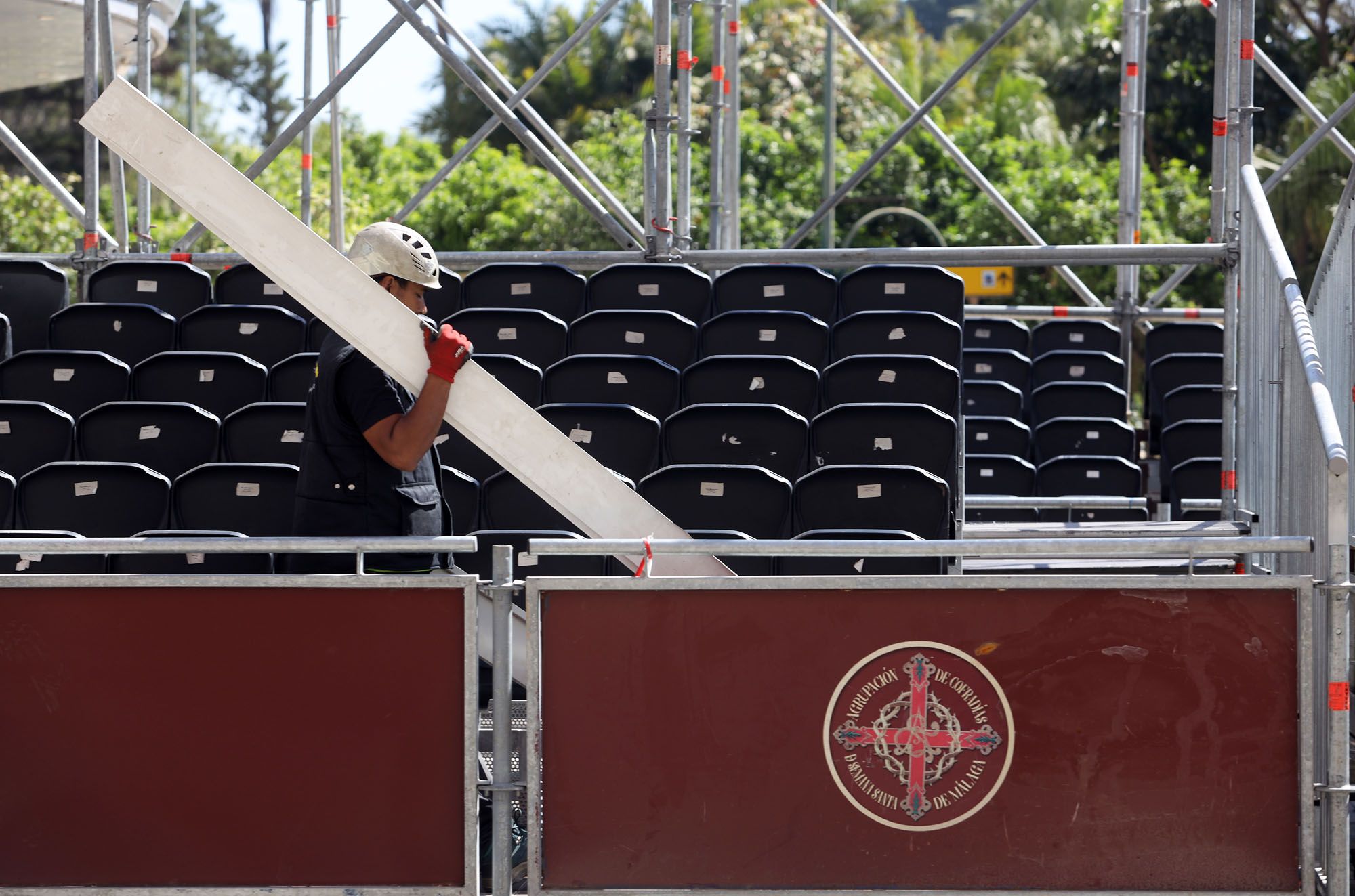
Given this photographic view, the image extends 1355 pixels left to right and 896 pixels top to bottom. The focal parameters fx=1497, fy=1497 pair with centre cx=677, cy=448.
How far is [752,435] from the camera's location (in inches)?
251

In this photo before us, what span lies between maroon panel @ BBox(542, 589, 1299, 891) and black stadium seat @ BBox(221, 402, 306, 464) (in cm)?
286

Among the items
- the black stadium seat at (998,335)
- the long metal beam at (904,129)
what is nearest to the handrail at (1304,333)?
the long metal beam at (904,129)

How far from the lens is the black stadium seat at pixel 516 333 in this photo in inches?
298

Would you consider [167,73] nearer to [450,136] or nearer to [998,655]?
[450,136]

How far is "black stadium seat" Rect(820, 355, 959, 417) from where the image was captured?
682cm

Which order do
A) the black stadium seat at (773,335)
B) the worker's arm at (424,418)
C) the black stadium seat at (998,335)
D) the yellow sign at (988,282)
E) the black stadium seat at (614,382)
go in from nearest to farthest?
the worker's arm at (424,418) → the black stadium seat at (614,382) → the black stadium seat at (773,335) → the black stadium seat at (998,335) → the yellow sign at (988,282)

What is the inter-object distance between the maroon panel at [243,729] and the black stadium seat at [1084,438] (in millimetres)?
6404

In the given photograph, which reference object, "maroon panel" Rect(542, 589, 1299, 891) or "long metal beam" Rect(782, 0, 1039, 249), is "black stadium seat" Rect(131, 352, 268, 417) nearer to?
"maroon panel" Rect(542, 589, 1299, 891)

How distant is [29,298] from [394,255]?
4.72 meters

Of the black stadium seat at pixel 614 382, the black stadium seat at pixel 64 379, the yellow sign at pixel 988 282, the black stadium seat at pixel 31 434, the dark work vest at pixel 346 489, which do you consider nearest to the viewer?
the dark work vest at pixel 346 489

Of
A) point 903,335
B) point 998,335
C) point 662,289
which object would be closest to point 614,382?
point 662,289

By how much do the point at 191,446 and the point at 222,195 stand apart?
2362 mm

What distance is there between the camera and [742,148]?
1182 inches

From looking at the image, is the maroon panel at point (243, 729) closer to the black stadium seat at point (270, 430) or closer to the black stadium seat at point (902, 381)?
the black stadium seat at point (270, 430)
